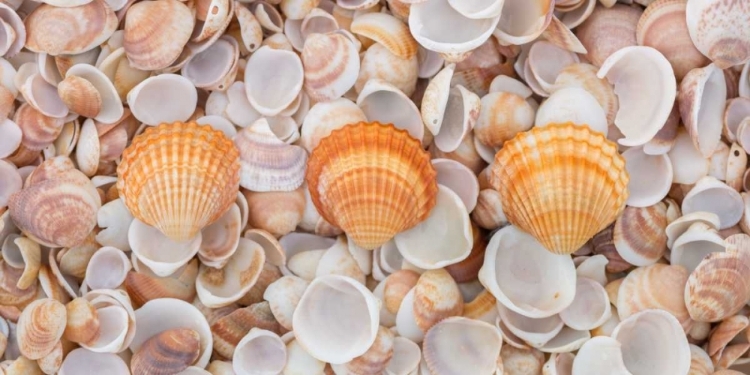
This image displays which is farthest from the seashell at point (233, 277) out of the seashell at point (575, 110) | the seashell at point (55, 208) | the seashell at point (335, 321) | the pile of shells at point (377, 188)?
the seashell at point (575, 110)

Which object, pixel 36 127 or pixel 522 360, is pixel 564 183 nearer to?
pixel 522 360

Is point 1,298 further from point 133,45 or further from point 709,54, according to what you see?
point 709,54

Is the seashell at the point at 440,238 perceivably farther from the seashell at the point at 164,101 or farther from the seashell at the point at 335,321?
the seashell at the point at 164,101

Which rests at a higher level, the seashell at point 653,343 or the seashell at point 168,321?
the seashell at point 653,343

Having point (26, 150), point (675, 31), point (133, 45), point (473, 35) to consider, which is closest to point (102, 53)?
point (133, 45)

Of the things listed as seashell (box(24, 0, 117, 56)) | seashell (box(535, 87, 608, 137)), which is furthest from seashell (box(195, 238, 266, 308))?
seashell (box(535, 87, 608, 137))

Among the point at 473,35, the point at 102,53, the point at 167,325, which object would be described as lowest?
the point at 167,325
